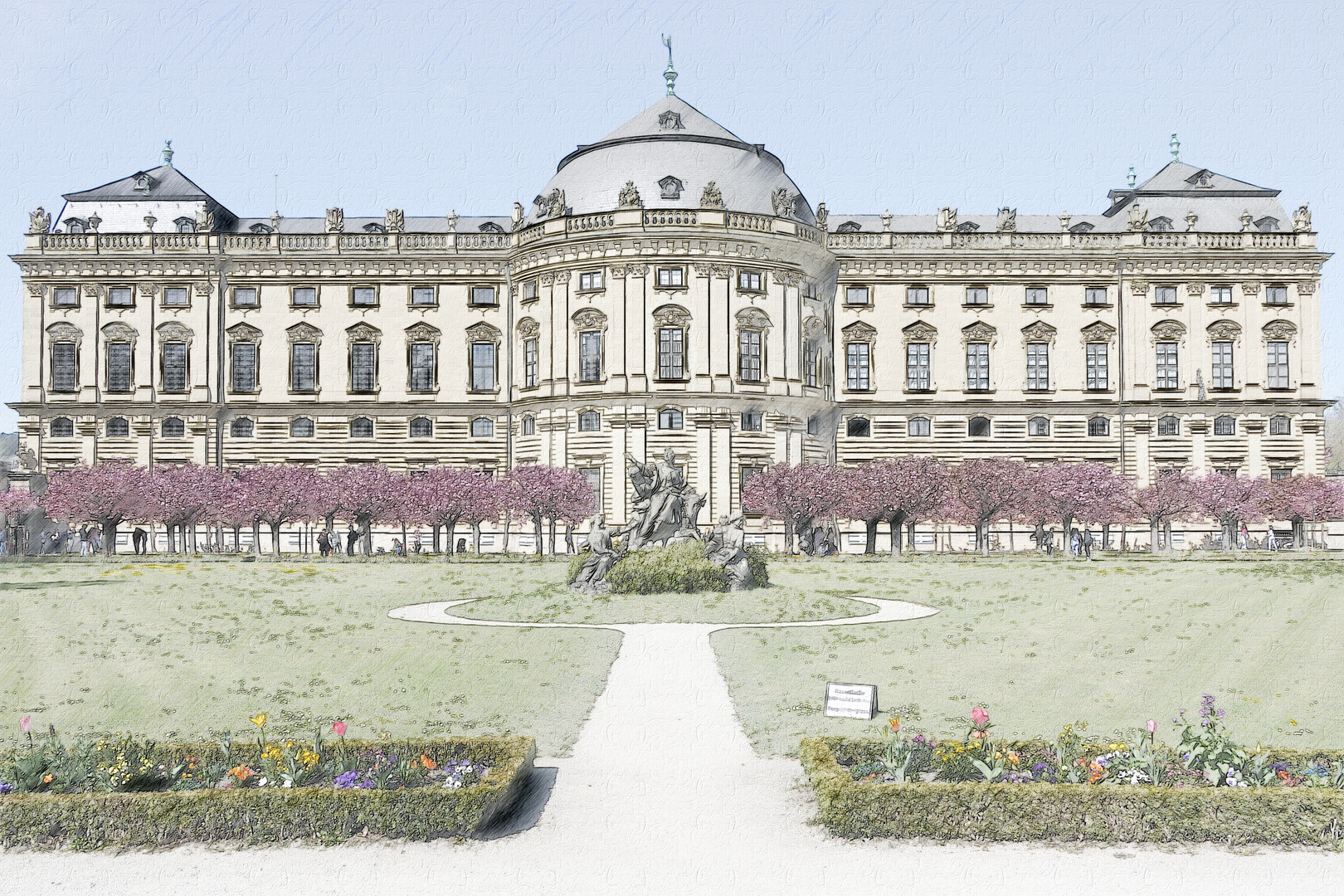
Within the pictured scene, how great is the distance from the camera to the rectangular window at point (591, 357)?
64.6 m

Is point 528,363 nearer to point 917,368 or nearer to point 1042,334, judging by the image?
point 917,368

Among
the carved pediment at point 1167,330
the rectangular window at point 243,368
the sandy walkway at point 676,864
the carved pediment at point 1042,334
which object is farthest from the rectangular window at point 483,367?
the sandy walkway at point 676,864

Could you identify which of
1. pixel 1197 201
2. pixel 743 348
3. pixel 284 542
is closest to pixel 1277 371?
pixel 1197 201

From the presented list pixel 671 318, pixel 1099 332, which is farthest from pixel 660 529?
pixel 1099 332

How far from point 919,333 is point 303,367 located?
1483 inches

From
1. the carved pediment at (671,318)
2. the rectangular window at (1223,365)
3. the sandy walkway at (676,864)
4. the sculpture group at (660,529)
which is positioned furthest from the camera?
the rectangular window at (1223,365)

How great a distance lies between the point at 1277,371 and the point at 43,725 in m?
71.9

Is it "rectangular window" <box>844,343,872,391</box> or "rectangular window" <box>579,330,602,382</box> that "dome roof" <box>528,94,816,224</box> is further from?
"rectangular window" <box>844,343,872,391</box>

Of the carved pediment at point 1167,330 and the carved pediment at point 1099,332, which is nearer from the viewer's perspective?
the carved pediment at point 1167,330

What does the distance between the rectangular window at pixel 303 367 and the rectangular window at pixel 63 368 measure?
42.2ft

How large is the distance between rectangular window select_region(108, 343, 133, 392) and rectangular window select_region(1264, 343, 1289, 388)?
226 feet

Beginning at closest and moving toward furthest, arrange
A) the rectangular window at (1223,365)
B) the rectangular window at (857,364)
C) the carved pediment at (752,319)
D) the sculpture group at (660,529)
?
the sculpture group at (660,529) → the carved pediment at (752,319) → the rectangular window at (1223,365) → the rectangular window at (857,364)

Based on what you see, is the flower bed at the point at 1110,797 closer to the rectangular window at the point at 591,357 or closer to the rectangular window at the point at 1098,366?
the rectangular window at the point at 591,357

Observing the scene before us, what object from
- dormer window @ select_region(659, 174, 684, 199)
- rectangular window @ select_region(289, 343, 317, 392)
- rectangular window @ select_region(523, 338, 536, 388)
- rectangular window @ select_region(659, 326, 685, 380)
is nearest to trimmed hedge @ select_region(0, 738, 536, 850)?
rectangular window @ select_region(659, 326, 685, 380)
